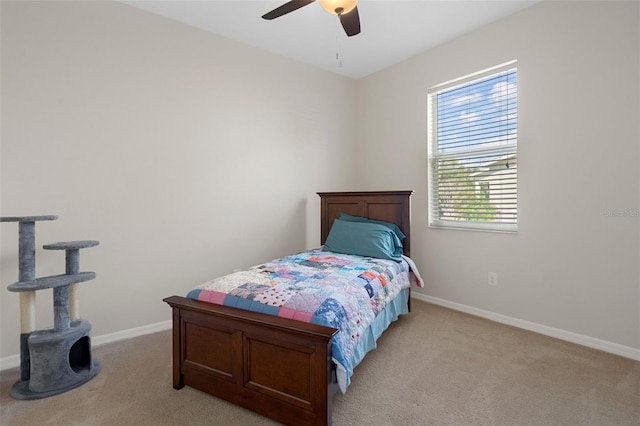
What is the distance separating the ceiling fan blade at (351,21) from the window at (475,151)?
57.2 inches

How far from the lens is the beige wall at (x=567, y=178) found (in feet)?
6.98

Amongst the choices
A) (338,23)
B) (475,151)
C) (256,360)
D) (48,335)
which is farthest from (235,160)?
(475,151)

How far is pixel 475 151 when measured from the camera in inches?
116

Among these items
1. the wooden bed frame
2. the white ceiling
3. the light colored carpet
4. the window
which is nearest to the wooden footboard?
the wooden bed frame

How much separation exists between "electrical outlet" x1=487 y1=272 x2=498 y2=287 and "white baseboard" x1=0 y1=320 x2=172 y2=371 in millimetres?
2960

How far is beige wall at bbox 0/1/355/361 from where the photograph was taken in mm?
2125

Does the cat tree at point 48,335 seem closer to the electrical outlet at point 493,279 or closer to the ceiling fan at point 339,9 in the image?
the ceiling fan at point 339,9

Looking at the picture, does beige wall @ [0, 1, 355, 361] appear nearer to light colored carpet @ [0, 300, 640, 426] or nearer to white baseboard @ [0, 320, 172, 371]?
white baseboard @ [0, 320, 172, 371]

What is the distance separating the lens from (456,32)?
2906mm

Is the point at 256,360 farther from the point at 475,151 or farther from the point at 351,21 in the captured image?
the point at 475,151

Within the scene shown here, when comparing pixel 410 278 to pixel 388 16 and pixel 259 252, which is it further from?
pixel 388 16

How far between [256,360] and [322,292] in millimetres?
487

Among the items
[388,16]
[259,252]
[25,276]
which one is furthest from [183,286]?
[388,16]

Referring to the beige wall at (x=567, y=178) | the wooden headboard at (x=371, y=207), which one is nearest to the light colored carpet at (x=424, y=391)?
the beige wall at (x=567, y=178)
